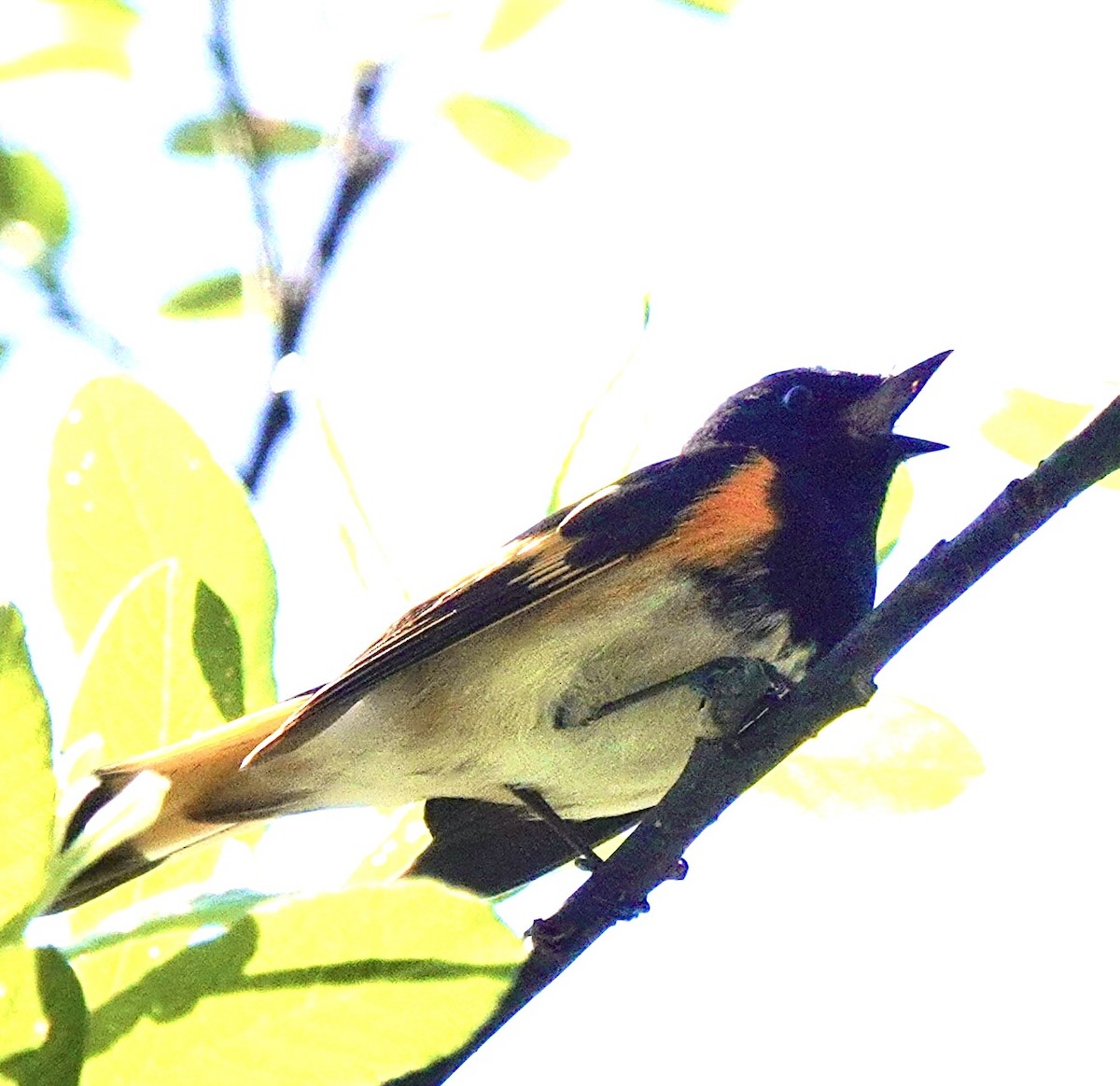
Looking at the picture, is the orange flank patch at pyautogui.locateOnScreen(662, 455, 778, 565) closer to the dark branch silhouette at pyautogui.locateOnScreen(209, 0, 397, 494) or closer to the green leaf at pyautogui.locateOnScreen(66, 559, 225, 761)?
the dark branch silhouette at pyautogui.locateOnScreen(209, 0, 397, 494)

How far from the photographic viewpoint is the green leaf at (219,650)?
133 cm

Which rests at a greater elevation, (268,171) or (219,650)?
(268,171)

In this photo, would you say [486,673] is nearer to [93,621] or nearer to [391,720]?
[391,720]

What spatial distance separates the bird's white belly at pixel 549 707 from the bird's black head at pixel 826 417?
26.0 inches

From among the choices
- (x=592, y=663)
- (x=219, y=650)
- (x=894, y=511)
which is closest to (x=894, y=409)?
(x=592, y=663)

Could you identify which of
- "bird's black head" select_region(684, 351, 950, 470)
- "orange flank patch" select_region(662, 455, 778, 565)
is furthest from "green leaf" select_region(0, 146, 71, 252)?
"bird's black head" select_region(684, 351, 950, 470)

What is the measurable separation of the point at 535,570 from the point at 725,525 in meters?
0.38

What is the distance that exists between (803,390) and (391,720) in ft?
4.35

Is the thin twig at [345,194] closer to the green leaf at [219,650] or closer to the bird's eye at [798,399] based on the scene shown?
the green leaf at [219,650]

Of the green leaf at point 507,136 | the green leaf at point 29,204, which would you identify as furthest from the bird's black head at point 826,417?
the green leaf at point 29,204

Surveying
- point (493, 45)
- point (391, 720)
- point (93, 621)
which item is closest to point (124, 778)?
point (93, 621)

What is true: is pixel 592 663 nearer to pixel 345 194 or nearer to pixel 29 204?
pixel 345 194

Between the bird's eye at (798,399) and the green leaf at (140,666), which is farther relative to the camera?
the bird's eye at (798,399)

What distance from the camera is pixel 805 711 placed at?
1.58 metres
